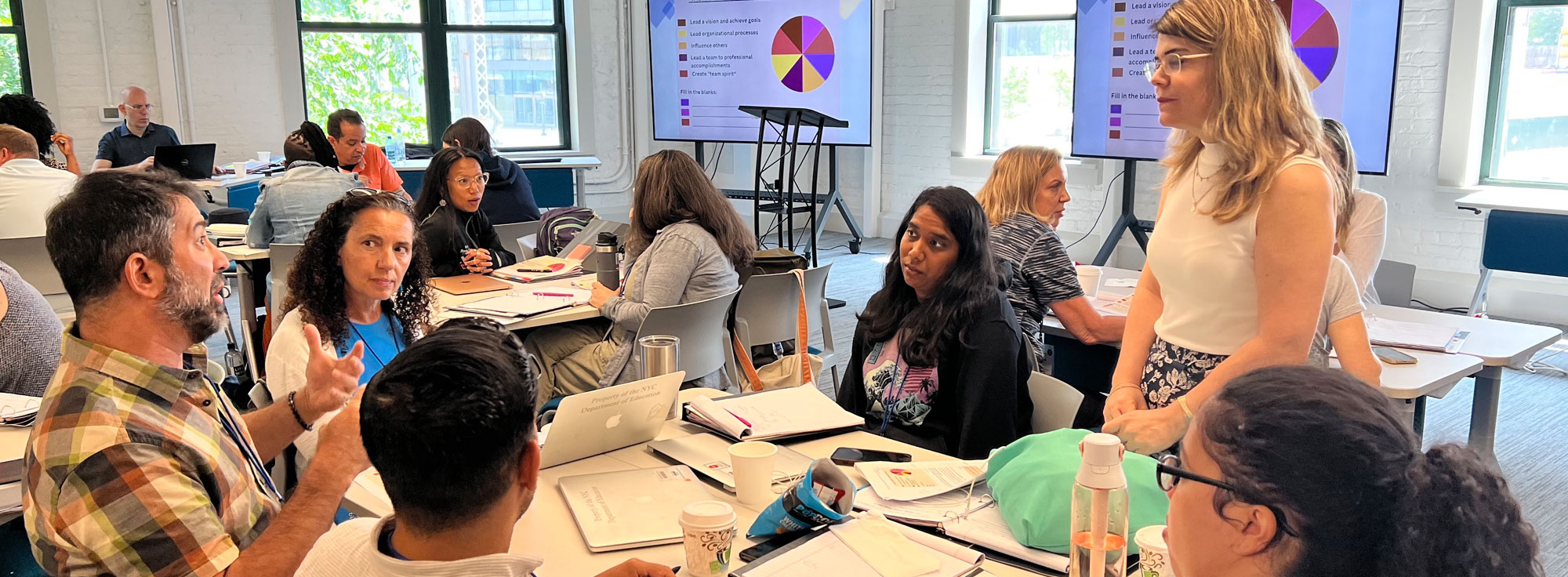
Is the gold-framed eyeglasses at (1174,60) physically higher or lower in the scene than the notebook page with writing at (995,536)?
higher

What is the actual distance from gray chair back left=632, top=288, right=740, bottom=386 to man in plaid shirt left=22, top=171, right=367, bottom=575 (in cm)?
148

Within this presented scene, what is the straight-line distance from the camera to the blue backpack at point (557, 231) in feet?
16.1

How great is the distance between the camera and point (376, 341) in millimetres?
2584

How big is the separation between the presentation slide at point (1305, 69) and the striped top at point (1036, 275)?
257cm

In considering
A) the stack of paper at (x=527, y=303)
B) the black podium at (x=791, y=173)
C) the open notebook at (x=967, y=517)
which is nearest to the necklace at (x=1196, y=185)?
the open notebook at (x=967, y=517)

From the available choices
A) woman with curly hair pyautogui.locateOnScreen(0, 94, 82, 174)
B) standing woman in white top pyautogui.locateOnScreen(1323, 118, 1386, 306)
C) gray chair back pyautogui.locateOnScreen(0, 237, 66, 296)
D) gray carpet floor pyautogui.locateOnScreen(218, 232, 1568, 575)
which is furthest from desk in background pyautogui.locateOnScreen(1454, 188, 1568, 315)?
woman with curly hair pyautogui.locateOnScreen(0, 94, 82, 174)

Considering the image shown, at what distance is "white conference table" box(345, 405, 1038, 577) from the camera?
1.62 m

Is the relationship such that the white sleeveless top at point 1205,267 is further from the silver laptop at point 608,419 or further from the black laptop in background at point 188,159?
the black laptop in background at point 188,159

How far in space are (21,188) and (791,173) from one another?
4.04 meters

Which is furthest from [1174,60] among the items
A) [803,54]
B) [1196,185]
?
[803,54]

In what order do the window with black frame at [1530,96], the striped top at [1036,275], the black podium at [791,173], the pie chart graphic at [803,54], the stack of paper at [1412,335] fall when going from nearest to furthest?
1. the stack of paper at [1412,335]
2. the striped top at [1036,275]
3. the window with black frame at [1530,96]
4. the black podium at [791,173]
5. the pie chart graphic at [803,54]

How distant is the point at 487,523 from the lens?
4.06 ft

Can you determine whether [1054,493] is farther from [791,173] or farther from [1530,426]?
[791,173]

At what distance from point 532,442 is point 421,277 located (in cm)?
164
